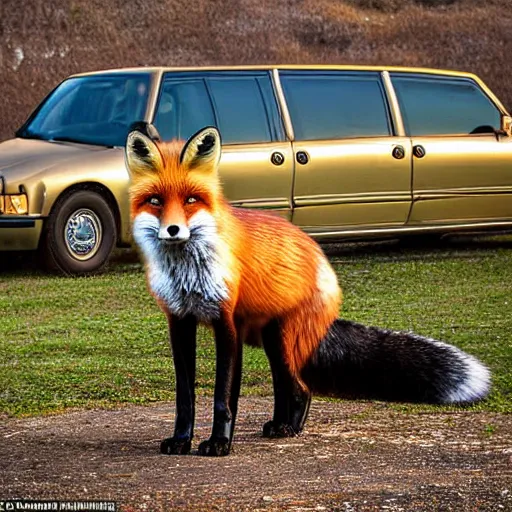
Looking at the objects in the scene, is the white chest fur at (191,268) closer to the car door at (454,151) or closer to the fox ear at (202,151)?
the fox ear at (202,151)

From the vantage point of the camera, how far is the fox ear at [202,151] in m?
4.76

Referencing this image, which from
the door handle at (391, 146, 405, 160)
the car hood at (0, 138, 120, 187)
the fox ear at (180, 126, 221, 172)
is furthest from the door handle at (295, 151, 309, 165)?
the fox ear at (180, 126, 221, 172)

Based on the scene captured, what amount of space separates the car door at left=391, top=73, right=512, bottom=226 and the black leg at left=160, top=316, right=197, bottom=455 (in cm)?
853

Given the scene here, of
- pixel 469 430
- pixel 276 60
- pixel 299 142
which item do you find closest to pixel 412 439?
pixel 469 430

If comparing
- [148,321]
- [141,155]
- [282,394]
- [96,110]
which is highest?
[141,155]

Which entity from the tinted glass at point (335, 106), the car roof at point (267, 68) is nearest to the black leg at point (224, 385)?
the car roof at point (267, 68)

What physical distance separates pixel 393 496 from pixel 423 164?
29.8ft

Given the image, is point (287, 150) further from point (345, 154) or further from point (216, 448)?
point (216, 448)

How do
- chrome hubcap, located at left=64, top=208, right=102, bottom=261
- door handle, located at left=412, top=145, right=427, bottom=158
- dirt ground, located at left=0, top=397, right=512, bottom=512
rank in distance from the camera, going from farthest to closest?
door handle, located at left=412, top=145, right=427, bottom=158 < chrome hubcap, located at left=64, top=208, right=102, bottom=261 < dirt ground, located at left=0, top=397, right=512, bottom=512

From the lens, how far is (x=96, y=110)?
12383 millimetres

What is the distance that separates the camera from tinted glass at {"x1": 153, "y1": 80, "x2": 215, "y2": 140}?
12.1 meters

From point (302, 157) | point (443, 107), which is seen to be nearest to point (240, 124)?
point (302, 157)

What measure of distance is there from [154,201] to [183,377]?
0.64 meters

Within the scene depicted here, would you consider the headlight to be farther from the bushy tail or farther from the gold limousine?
the bushy tail
